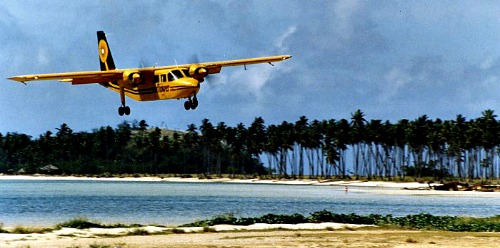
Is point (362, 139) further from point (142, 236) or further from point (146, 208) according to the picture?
point (142, 236)

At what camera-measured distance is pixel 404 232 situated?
4266 centimetres

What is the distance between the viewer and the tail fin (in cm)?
4116


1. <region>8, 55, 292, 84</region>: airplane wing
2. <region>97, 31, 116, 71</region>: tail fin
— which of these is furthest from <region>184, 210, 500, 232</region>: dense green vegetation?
<region>8, 55, 292, 84</region>: airplane wing

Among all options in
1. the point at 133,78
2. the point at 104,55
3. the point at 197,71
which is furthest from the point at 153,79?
the point at 104,55

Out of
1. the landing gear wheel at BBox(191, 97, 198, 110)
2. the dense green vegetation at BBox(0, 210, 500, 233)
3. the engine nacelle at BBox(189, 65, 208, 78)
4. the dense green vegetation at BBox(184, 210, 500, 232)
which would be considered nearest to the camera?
the landing gear wheel at BBox(191, 97, 198, 110)

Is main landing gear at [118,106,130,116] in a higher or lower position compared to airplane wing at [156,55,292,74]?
lower

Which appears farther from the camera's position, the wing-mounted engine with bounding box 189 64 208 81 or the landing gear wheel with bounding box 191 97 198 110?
the wing-mounted engine with bounding box 189 64 208 81

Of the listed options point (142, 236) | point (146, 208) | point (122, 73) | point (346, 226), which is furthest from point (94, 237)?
point (146, 208)

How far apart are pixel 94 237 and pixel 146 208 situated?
34652 millimetres

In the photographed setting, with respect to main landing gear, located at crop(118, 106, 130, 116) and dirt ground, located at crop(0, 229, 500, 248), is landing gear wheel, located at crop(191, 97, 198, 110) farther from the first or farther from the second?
dirt ground, located at crop(0, 229, 500, 248)

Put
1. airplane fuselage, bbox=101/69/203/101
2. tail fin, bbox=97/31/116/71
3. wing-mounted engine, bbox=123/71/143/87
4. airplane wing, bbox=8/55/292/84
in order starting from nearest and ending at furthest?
airplane fuselage, bbox=101/69/203/101
wing-mounted engine, bbox=123/71/143/87
airplane wing, bbox=8/55/292/84
tail fin, bbox=97/31/116/71

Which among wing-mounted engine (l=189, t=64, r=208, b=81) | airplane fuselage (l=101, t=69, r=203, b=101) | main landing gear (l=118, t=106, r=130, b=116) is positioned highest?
wing-mounted engine (l=189, t=64, r=208, b=81)

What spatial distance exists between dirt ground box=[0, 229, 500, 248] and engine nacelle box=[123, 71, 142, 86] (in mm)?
7293

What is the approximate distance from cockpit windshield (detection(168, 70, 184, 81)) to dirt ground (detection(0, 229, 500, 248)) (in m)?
7.74
